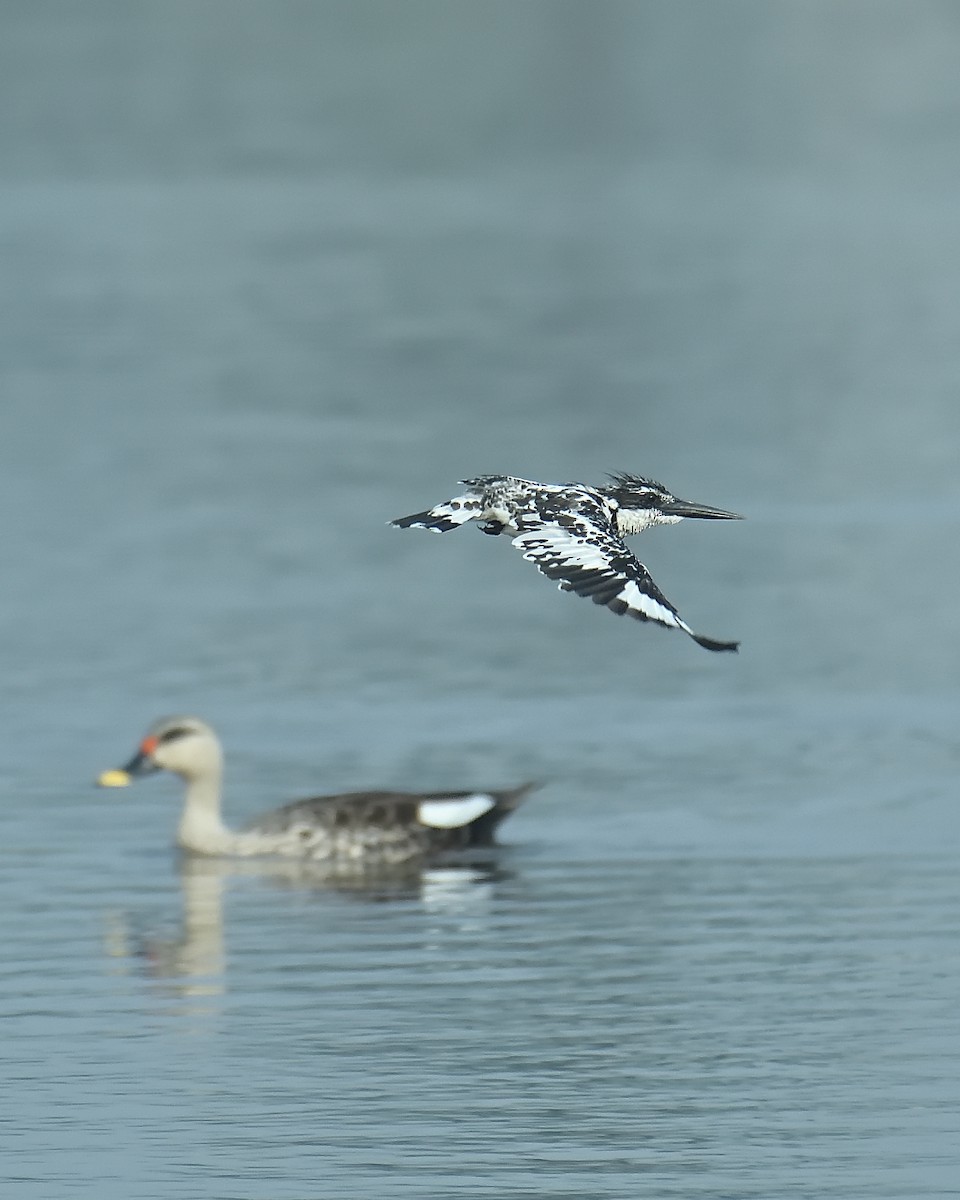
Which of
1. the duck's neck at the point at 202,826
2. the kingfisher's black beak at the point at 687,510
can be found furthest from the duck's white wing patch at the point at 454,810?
the kingfisher's black beak at the point at 687,510

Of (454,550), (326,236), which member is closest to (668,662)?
(454,550)

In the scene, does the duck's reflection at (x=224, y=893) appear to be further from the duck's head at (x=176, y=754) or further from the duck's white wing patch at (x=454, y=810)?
the duck's head at (x=176, y=754)

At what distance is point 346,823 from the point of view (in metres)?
19.5

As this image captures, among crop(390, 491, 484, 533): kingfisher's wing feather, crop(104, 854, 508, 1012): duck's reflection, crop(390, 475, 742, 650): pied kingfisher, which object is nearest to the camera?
crop(390, 475, 742, 650): pied kingfisher

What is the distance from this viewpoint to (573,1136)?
13945 mm

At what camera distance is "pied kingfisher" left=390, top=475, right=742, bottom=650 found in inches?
479

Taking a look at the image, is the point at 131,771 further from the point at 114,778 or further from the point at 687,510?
the point at 687,510

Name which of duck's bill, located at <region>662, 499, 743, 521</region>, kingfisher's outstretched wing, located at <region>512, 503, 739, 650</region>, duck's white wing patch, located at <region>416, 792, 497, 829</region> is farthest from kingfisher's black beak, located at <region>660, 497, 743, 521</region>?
duck's white wing patch, located at <region>416, 792, 497, 829</region>

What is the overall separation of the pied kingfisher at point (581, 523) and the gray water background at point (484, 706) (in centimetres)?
258

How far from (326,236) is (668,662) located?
1575 inches

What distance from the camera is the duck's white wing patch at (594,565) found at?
11992 millimetres

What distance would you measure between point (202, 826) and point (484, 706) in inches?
169

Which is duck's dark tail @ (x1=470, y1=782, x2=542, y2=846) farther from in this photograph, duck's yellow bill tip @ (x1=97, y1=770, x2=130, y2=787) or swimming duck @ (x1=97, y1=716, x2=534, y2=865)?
duck's yellow bill tip @ (x1=97, y1=770, x2=130, y2=787)

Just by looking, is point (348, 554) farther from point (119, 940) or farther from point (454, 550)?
point (119, 940)
